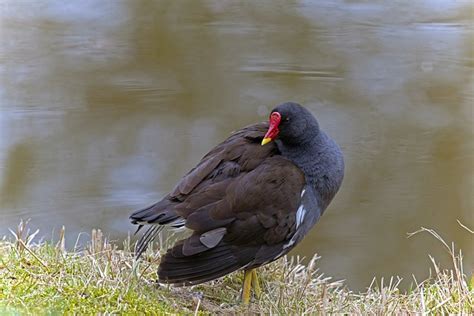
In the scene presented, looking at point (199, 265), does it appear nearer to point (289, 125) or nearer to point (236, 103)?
point (289, 125)

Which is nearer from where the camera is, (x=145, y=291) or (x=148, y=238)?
(x=145, y=291)

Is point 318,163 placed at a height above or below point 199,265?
above

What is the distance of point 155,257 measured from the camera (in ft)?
13.1

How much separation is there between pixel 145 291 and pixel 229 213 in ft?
1.63

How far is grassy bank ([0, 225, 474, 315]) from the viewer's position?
3.30 meters

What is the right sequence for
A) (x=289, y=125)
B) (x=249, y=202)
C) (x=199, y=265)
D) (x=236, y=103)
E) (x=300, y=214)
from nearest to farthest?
1. (x=199, y=265)
2. (x=249, y=202)
3. (x=300, y=214)
4. (x=289, y=125)
5. (x=236, y=103)

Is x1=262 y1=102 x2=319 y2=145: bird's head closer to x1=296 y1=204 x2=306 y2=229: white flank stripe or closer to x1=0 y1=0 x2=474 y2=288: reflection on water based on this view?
x1=296 y1=204 x2=306 y2=229: white flank stripe

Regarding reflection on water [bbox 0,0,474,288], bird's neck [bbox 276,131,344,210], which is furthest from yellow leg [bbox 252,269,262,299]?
reflection on water [bbox 0,0,474,288]

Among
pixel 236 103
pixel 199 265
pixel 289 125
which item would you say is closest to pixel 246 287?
pixel 199 265

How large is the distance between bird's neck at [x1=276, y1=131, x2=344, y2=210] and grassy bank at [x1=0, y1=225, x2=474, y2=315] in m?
0.42

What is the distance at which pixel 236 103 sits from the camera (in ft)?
24.4

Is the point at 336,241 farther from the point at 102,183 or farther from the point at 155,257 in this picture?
the point at 155,257

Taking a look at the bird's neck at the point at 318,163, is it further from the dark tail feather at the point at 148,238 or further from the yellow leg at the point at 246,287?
the dark tail feather at the point at 148,238

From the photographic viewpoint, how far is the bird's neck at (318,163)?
3822 mm
